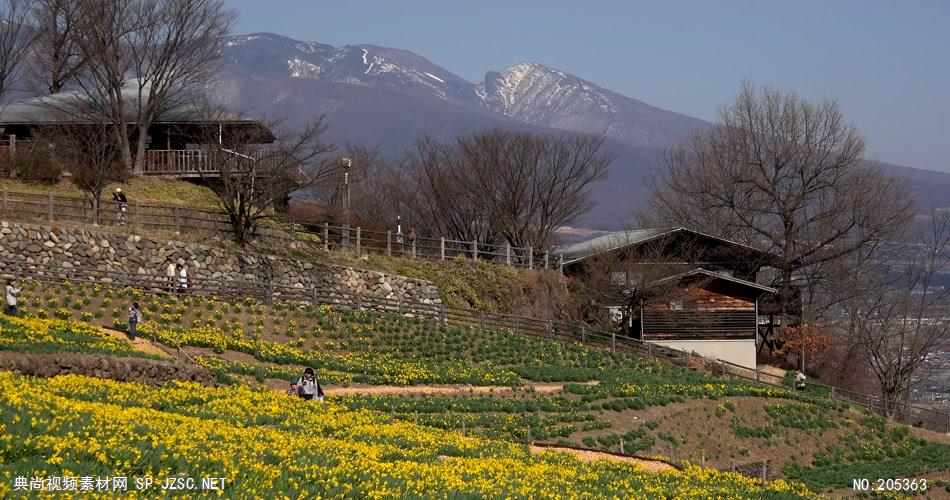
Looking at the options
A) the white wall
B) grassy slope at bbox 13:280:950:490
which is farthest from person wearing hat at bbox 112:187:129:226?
the white wall

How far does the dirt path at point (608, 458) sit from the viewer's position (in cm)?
2396

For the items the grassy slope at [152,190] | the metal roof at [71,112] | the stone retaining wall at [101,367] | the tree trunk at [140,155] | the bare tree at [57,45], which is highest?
the bare tree at [57,45]

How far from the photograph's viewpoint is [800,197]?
63219 mm

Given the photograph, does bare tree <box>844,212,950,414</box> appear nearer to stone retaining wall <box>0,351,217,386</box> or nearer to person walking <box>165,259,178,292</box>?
person walking <box>165,259,178,292</box>

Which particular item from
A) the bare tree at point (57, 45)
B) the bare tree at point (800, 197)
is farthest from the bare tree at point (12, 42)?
Result: the bare tree at point (800, 197)

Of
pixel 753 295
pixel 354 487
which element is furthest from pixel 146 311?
pixel 753 295

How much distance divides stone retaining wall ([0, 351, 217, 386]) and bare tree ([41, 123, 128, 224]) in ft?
70.7

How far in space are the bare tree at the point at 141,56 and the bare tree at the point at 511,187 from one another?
20120mm

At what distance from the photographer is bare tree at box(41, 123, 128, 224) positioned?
46.7 m

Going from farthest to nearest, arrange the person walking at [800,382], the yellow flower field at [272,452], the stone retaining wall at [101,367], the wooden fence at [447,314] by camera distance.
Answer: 1. the person walking at [800,382]
2. the wooden fence at [447,314]
3. the stone retaining wall at [101,367]
4. the yellow flower field at [272,452]

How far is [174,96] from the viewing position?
64.8 metres

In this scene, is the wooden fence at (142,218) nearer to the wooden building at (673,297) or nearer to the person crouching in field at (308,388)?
the wooden building at (673,297)

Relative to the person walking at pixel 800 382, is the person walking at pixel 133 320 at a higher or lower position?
higher

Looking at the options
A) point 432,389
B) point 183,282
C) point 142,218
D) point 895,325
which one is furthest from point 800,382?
point 142,218
